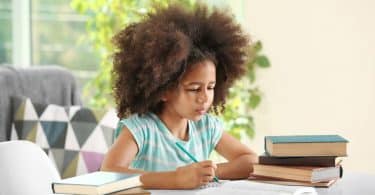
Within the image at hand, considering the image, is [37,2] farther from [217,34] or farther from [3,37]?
[217,34]

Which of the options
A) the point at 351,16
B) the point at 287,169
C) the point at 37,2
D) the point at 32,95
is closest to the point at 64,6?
the point at 37,2

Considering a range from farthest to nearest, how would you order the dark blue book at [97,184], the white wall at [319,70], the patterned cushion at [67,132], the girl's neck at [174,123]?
the white wall at [319,70] < the patterned cushion at [67,132] < the girl's neck at [174,123] < the dark blue book at [97,184]

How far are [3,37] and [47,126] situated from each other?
1.24 m

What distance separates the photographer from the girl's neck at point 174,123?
2066mm

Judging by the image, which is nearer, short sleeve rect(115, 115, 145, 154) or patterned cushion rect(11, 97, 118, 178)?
short sleeve rect(115, 115, 145, 154)

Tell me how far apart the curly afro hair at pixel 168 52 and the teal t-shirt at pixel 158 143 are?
0.04 meters

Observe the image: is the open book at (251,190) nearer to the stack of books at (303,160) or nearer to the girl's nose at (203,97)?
the stack of books at (303,160)

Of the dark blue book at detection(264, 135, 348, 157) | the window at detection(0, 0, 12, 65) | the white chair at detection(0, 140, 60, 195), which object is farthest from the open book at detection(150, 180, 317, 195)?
the window at detection(0, 0, 12, 65)

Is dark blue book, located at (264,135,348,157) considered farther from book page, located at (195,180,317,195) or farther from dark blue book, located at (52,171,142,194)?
dark blue book, located at (52,171,142,194)

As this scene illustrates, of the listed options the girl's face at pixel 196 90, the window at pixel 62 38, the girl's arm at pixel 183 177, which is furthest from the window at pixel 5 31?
the girl's arm at pixel 183 177

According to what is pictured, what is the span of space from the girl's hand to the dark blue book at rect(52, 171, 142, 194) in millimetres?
182

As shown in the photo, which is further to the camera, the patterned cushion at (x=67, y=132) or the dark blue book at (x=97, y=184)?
the patterned cushion at (x=67, y=132)

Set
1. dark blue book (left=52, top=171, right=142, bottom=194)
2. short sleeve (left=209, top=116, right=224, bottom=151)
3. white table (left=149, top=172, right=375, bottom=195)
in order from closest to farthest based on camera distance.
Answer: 1. dark blue book (left=52, top=171, right=142, bottom=194)
2. white table (left=149, top=172, right=375, bottom=195)
3. short sleeve (left=209, top=116, right=224, bottom=151)

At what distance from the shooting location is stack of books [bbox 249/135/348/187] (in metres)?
1.76
